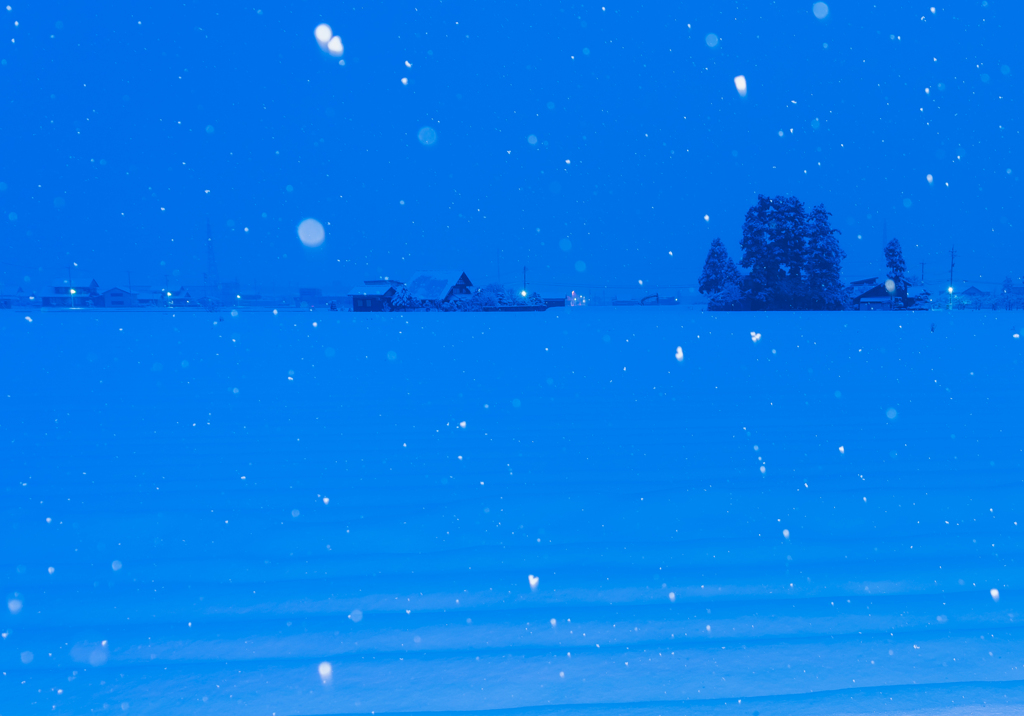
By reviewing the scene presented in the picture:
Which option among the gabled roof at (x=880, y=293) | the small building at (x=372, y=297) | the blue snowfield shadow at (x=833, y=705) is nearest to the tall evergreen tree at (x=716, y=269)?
the gabled roof at (x=880, y=293)

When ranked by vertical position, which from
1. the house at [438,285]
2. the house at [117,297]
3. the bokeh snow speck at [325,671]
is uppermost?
the house at [117,297]

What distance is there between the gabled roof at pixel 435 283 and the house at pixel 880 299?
964 inches

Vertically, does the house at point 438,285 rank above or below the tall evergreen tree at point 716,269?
above

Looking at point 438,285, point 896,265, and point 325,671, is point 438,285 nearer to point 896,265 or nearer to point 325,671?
point 896,265

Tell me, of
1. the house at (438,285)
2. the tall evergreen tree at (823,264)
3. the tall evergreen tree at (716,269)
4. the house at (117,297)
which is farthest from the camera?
the house at (117,297)

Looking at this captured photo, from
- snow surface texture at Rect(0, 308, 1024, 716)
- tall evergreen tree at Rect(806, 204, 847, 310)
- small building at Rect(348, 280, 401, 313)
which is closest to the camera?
snow surface texture at Rect(0, 308, 1024, 716)

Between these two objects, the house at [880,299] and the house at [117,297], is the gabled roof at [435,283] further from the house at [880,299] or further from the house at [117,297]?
the house at [117,297]

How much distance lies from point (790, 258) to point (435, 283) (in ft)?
73.3

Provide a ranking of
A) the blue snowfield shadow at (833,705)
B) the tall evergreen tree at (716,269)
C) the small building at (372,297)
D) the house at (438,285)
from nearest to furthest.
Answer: the blue snowfield shadow at (833,705), the tall evergreen tree at (716,269), the house at (438,285), the small building at (372,297)

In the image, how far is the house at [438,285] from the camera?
41.2 m

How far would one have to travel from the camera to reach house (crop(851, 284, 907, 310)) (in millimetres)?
36750

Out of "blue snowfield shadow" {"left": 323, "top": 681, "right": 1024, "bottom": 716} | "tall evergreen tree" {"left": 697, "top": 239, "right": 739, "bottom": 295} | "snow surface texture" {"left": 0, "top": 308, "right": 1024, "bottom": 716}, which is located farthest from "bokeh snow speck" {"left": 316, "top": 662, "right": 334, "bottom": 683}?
"tall evergreen tree" {"left": 697, "top": 239, "right": 739, "bottom": 295}

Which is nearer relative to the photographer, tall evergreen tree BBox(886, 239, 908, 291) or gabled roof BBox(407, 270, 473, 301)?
tall evergreen tree BBox(886, 239, 908, 291)

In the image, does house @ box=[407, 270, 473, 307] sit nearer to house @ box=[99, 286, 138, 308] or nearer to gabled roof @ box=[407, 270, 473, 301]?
gabled roof @ box=[407, 270, 473, 301]
